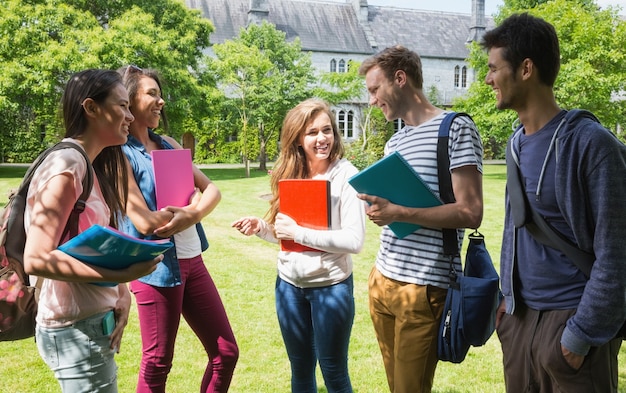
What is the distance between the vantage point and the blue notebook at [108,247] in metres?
1.80

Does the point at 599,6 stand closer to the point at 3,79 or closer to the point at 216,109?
the point at 216,109

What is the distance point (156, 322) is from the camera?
Answer: 2920 mm

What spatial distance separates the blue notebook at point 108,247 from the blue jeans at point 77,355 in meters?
0.30

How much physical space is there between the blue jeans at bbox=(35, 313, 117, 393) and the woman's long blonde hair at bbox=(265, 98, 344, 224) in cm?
138

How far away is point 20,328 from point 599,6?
3455cm

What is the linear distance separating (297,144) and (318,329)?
1.02m

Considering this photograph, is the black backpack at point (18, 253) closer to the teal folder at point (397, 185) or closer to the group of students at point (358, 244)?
the group of students at point (358, 244)

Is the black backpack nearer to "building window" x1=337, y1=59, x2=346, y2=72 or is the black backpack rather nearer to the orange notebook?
the orange notebook

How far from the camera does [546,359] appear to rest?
208 cm

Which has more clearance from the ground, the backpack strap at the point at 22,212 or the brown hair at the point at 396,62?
the brown hair at the point at 396,62

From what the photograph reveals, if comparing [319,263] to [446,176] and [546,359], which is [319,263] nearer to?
[446,176]

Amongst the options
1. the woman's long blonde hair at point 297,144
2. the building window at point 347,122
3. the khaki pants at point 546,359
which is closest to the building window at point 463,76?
the building window at point 347,122

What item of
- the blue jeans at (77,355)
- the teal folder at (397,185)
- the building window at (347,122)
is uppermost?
the teal folder at (397,185)

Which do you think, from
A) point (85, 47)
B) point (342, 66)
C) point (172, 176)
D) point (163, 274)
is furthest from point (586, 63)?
point (342, 66)
